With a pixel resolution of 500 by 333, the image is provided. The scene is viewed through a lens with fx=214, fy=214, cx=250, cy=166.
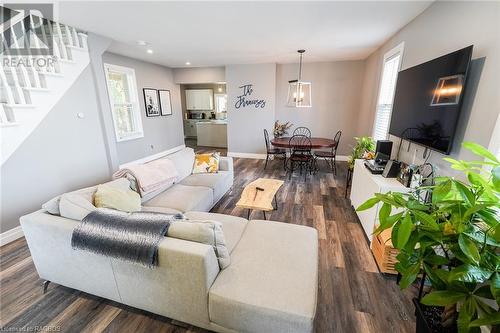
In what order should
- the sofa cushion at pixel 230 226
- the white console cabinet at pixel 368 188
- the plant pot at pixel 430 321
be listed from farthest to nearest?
1. the white console cabinet at pixel 368 188
2. the sofa cushion at pixel 230 226
3. the plant pot at pixel 430 321

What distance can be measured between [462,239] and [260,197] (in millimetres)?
2004

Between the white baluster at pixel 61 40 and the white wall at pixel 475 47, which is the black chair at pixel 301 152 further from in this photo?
the white baluster at pixel 61 40

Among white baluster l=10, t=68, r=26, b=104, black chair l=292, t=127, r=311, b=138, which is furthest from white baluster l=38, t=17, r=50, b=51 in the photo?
black chair l=292, t=127, r=311, b=138

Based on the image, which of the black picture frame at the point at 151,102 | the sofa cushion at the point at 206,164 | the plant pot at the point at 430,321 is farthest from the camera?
the black picture frame at the point at 151,102

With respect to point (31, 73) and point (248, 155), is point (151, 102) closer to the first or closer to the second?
point (248, 155)

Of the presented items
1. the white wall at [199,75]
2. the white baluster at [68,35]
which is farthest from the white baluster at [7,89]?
the white wall at [199,75]

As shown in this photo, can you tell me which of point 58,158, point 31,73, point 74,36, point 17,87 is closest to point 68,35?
point 74,36

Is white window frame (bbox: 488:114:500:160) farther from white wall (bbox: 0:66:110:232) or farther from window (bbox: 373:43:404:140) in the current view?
white wall (bbox: 0:66:110:232)

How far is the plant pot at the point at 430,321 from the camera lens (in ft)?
3.71

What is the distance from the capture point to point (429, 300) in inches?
34.4

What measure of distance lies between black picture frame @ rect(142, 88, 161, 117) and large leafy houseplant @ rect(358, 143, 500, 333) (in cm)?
595

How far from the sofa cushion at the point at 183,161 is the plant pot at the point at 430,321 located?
9.56 ft

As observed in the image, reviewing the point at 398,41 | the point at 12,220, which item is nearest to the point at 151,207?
the point at 12,220

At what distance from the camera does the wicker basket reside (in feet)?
6.33
